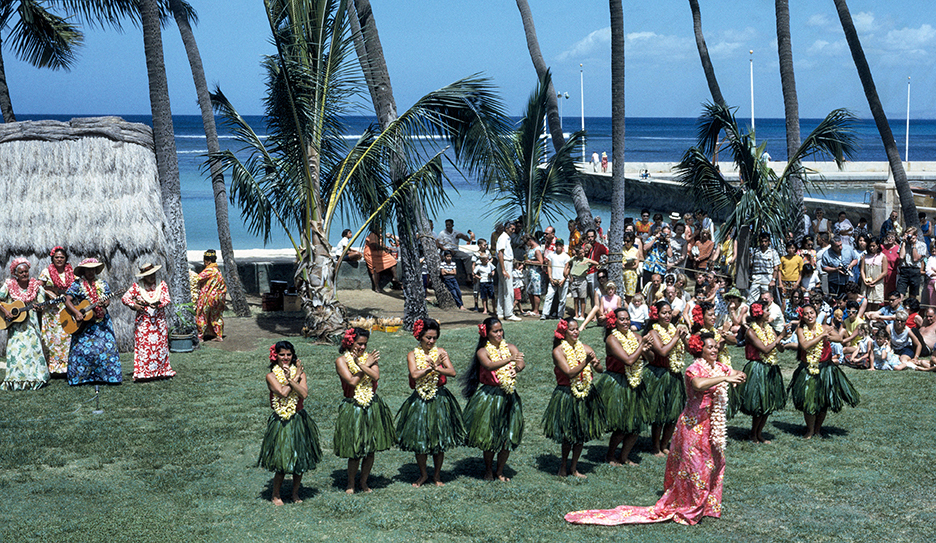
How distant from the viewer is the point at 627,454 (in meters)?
8.39

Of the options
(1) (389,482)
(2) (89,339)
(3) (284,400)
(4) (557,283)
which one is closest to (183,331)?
(2) (89,339)

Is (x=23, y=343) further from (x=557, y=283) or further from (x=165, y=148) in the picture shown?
(x=557, y=283)

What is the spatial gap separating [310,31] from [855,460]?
9.34 metres

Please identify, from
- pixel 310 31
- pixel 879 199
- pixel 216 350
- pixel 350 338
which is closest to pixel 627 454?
pixel 350 338

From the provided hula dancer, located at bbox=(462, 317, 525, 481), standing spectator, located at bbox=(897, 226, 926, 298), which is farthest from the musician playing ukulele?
standing spectator, located at bbox=(897, 226, 926, 298)

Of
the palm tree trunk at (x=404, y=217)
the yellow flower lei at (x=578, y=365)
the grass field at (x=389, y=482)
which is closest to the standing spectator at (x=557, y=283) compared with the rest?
the palm tree trunk at (x=404, y=217)

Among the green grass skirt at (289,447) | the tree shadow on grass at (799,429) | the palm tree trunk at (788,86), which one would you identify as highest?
the palm tree trunk at (788,86)

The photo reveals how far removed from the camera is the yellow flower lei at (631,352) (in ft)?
26.7

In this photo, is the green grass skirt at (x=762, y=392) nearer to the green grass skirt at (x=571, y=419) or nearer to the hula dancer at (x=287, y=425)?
the green grass skirt at (x=571, y=419)

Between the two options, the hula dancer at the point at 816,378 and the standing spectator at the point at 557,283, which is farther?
the standing spectator at the point at 557,283

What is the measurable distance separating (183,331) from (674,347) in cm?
750

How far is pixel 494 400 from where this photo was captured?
7594mm

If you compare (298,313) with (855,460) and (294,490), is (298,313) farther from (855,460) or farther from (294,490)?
(855,460)

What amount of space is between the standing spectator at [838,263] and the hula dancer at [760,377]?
6115 millimetres
